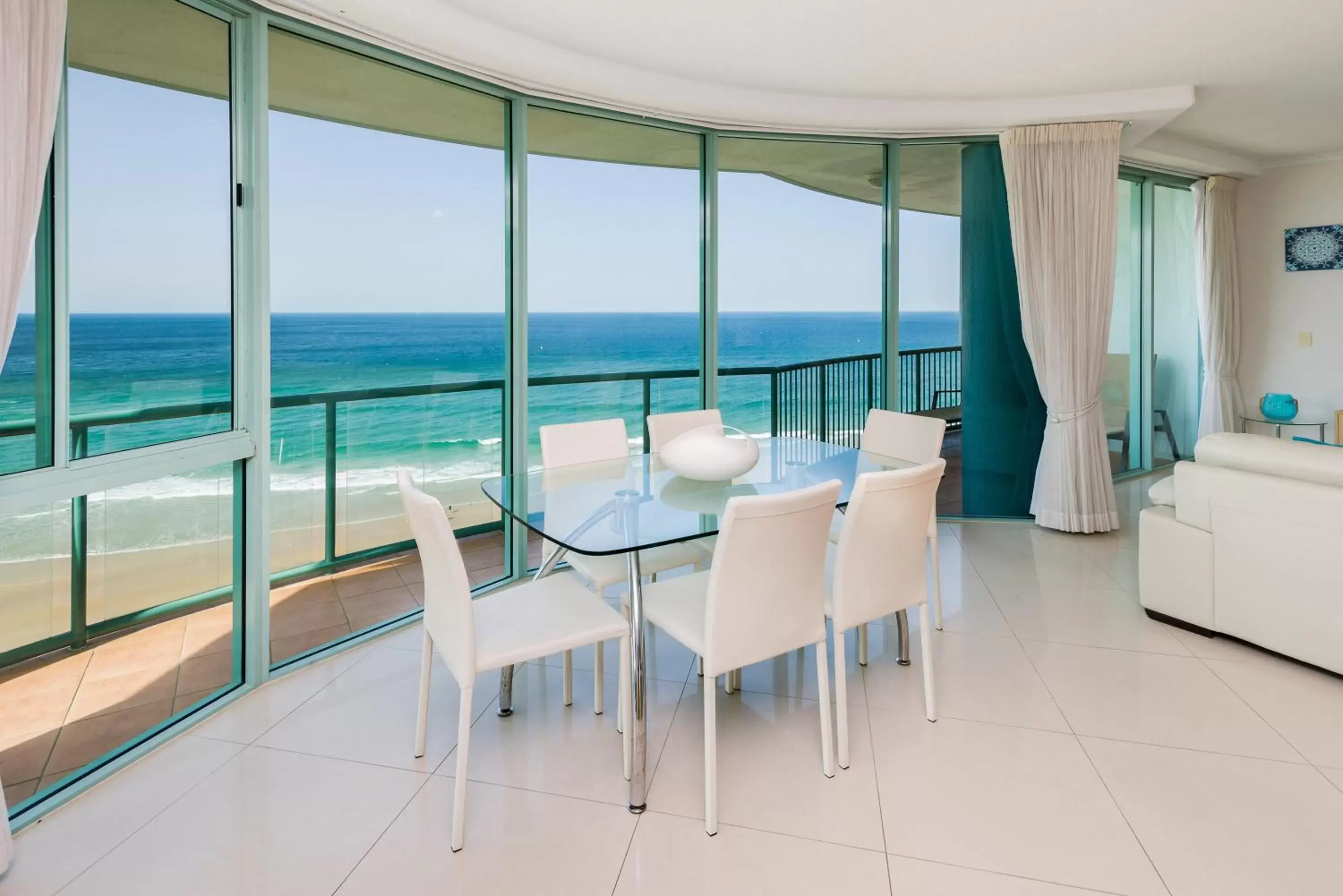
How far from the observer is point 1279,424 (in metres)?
5.85

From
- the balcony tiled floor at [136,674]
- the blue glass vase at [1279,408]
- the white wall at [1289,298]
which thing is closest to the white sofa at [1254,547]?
the balcony tiled floor at [136,674]

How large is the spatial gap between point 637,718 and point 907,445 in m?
2.08

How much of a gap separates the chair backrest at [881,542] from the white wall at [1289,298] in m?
5.40

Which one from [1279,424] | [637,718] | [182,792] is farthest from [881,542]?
[1279,424]

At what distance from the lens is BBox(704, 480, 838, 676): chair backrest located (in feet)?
6.25

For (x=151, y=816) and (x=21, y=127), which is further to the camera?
(x=151, y=816)

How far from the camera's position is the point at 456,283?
349cm

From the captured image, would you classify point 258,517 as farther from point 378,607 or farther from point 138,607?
point 378,607

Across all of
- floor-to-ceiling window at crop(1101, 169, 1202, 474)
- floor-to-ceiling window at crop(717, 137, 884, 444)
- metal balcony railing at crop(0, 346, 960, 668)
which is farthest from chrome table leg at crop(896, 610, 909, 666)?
floor-to-ceiling window at crop(1101, 169, 1202, 474)

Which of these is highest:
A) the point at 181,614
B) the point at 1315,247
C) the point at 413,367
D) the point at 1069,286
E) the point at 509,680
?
the point at 1315,247

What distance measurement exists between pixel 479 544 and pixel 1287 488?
3.31 metres

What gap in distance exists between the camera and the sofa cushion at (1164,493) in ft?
10.7

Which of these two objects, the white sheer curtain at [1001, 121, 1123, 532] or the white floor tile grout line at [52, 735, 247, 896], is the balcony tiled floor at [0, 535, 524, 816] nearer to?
the white floor tile grout line at [52, 735, 247, 896]

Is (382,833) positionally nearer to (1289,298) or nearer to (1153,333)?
(1153,333)
